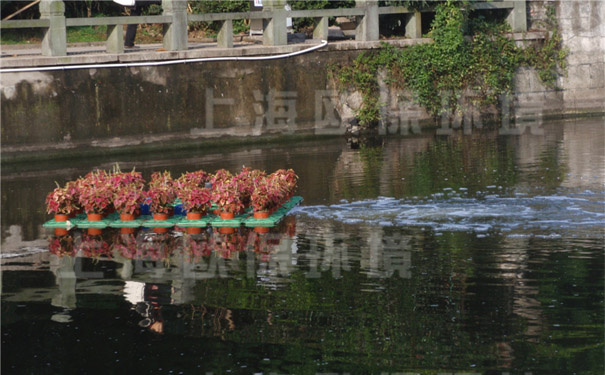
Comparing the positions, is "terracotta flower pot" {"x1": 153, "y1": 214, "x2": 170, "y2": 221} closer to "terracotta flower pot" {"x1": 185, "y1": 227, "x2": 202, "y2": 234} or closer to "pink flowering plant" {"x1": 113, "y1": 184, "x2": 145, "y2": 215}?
"pink flowering plant" {"x1": 113, "y1": 184, "x2": 145, "y2": 215}

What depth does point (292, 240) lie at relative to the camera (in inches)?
564

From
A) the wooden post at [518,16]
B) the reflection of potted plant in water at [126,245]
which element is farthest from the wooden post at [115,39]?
the wooden post at [518,16]

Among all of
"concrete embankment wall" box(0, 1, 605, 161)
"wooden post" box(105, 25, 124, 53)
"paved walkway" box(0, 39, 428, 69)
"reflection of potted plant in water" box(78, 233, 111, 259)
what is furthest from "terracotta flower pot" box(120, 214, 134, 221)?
"wooden post" box(105, 25, 124, 53)

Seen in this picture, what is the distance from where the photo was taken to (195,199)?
50.9 feet

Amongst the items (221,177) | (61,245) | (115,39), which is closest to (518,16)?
(115,39)

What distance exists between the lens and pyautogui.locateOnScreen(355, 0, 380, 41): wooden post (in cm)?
2545

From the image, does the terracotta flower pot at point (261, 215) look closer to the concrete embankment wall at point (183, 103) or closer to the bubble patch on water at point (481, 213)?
the bubble patch on water at point (481, 213)

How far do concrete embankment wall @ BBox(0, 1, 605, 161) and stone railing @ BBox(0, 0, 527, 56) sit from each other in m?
0.54

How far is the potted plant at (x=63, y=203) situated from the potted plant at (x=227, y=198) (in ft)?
7.40

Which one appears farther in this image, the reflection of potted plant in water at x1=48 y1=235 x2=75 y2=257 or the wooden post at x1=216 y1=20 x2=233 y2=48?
the wooden post at x1=216 y1=20 x2=233 y2=48

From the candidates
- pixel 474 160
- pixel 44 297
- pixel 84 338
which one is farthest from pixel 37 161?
pixel 84 338

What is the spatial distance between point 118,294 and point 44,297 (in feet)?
2.81

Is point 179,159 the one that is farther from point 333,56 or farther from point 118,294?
point 118,294

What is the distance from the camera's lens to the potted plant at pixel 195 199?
15516mm
